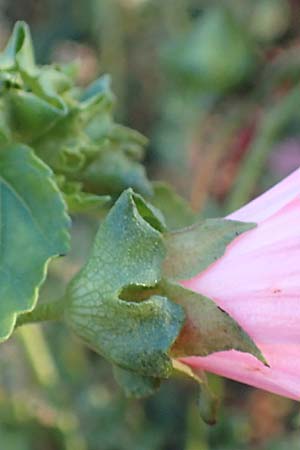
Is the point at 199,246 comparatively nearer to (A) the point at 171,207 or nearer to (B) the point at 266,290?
(B) the point at 266,290

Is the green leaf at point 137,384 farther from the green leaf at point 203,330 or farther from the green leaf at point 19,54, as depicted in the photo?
the green leaf at point 19,54

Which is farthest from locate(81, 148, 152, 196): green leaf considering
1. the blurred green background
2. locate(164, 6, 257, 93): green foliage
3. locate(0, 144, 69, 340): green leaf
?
locate(164, 6, 257, 93): green foliage

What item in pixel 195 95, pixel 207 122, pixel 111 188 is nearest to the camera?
pixel 111 188

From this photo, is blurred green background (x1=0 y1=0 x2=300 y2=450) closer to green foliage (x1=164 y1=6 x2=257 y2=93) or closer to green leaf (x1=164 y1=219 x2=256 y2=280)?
green foliage (x1=164 y1=6 x2=257 y2=93)

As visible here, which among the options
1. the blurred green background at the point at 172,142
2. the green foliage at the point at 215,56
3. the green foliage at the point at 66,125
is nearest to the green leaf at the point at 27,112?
the green foliage at the point at 66,125

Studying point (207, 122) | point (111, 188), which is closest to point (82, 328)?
point (111, 188)

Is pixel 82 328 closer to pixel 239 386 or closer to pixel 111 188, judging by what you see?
pixel 111 188

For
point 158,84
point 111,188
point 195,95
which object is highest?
point 111,188
